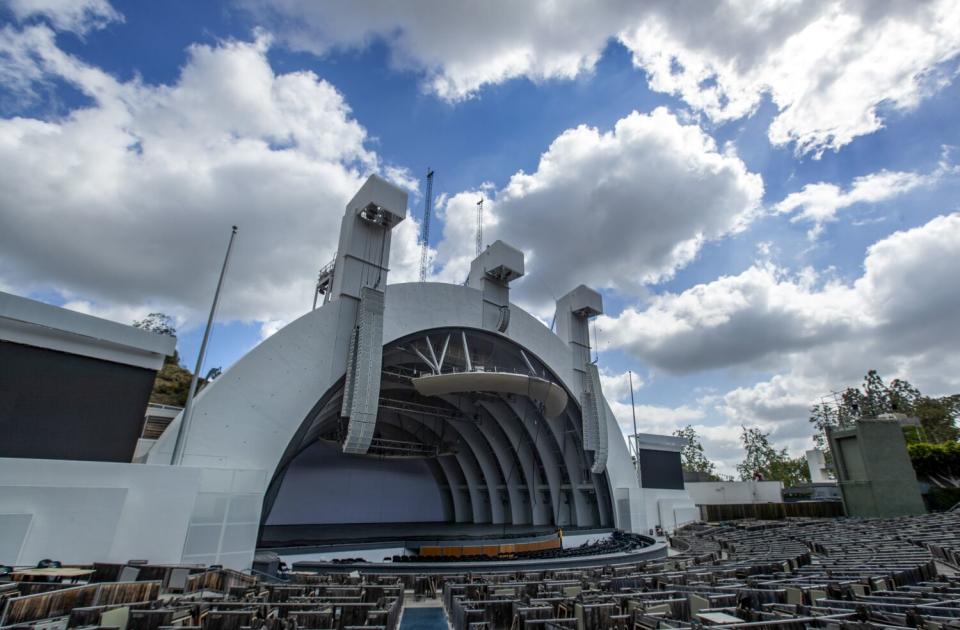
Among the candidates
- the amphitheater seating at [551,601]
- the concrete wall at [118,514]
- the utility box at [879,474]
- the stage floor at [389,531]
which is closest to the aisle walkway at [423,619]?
the amphitheater seating at [551,601]

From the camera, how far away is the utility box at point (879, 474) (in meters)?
34.0

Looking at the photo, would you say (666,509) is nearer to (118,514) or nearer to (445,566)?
(445,566)

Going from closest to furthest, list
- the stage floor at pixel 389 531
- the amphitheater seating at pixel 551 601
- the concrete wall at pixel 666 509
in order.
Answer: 1. the amphitheater seating at pixel 551 601
2. the stage floor at pixel 389 531
3. the concrete wall at pixel 666 509

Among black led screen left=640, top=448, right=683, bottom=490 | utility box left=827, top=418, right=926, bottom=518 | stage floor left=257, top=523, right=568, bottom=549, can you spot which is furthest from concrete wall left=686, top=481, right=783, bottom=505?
stage floor left=257, top=523, right=568, bottom=549

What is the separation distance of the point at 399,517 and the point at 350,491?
5.47 m

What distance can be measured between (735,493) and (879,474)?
42.3 feet

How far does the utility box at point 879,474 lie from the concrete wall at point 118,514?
42.8m

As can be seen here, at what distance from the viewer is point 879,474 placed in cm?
3475

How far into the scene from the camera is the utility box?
33969 millimetres

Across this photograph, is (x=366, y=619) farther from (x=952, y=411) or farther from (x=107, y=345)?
(x=952, y=411)

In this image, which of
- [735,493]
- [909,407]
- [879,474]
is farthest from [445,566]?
[909,407]

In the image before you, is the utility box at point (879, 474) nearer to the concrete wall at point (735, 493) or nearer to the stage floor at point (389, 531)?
the concrete wall at point (735, 493)

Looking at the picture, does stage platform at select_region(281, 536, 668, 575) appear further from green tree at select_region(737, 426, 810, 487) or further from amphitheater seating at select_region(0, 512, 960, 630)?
green tree at select_region(737, 426, 810, 487)

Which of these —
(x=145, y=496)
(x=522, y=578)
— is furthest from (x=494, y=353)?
(x=145, y=496)
